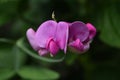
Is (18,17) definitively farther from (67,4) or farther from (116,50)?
(116,50)

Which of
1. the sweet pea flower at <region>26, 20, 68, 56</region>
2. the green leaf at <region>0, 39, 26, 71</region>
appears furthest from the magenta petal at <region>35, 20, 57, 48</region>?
the green leaf at <region>0, 39, 26, 71</region>

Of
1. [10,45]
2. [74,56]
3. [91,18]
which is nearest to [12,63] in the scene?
[10,45]

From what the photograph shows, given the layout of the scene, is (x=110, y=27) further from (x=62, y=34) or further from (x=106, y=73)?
(x=62, y=34)

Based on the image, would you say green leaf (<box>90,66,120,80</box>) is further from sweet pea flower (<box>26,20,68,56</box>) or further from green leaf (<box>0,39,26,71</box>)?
sweet pea flower (<box>26,20,68,56</box>)

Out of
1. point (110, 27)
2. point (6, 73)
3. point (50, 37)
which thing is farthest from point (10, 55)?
point (50, 37)

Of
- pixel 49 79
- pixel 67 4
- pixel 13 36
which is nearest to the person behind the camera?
pixel 49 79

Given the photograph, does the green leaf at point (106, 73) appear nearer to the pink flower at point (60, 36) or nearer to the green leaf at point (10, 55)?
the green leaf at point (10, 55)
